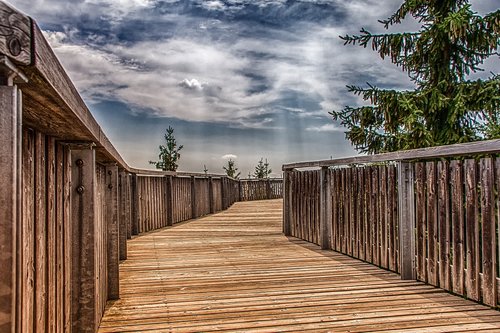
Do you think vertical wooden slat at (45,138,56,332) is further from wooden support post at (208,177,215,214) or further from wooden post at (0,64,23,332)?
wooden support post at (208,177,215,214)

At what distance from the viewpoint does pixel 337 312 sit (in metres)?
3.45

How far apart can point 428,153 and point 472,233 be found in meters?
0.81

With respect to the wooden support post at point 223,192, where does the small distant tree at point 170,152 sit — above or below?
above

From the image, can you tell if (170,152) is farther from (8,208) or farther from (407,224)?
(8,208)

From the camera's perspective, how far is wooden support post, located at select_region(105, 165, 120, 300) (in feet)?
12.7

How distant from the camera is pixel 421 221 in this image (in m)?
4.39

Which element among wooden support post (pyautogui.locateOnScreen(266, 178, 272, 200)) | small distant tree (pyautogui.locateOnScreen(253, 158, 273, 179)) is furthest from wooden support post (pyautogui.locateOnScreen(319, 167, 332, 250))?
small distant tree (pyautogui.locateOnScreen(253, 158, 273, 179))

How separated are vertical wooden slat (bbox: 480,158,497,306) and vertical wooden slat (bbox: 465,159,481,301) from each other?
7 centimetres

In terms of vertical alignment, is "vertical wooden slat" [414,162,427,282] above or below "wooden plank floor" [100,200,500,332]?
above

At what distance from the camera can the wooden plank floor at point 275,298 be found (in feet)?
10.4

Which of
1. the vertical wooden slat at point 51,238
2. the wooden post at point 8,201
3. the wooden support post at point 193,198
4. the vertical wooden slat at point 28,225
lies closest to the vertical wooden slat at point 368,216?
the vertical wooden slat at point 51,238

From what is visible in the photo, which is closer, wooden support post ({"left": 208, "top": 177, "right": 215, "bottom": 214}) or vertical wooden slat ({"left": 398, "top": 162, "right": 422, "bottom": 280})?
vertical wooden slat ({"left": 398, "top": 162, "right": 422, "bottom": 280})

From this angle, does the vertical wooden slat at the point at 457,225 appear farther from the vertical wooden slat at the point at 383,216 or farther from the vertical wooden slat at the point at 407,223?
the vertical wooden slat at the point at 383,216

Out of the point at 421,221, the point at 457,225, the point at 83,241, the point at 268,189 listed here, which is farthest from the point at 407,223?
the point at 268,189
